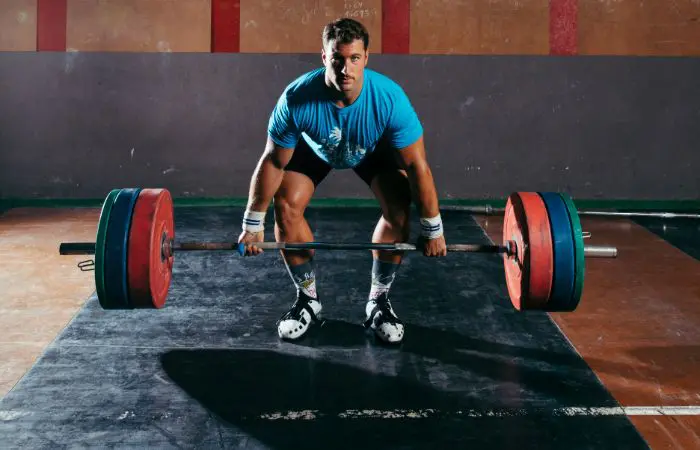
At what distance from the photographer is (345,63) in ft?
7.80

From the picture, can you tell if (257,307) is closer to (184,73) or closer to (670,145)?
(184,73)

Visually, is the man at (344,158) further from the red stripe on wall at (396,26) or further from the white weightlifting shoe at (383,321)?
the red stripe on wall at (396,26)

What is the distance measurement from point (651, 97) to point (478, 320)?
2.83 metres

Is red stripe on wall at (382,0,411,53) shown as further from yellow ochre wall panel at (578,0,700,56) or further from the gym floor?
the gym floor

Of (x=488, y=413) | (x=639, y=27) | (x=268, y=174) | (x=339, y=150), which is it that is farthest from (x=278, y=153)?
(x=639, y=27)

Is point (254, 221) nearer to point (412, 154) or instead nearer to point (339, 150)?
point (339, 150)

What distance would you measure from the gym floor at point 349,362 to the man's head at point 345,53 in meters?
0.93

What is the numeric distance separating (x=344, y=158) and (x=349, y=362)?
2.24ft

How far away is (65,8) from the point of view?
4980mm

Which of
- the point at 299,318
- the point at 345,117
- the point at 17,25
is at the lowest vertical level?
the point at 299,318

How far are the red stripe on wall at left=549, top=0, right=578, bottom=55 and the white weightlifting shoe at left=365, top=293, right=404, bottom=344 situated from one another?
276 centimetres

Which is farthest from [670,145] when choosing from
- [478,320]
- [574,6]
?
[478,320]

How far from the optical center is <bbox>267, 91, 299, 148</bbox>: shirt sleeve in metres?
2.54

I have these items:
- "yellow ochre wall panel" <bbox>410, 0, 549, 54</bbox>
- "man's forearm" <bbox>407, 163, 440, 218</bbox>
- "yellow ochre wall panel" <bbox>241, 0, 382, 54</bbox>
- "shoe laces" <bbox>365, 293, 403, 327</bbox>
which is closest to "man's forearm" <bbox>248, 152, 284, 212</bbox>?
"man's forearm" <bbox>407, 163, 440, 218</bbox>
